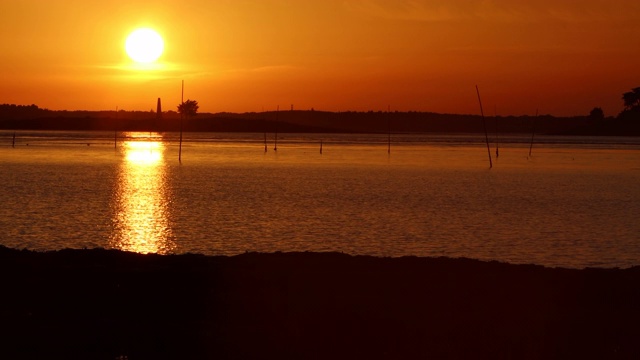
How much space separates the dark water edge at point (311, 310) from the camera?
11039 millimetres

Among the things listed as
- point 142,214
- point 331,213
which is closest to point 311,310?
point 331,213

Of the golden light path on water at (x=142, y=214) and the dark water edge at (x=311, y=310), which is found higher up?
the dark water edge at (x=311, y=310)

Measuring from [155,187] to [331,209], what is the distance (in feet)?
66.5

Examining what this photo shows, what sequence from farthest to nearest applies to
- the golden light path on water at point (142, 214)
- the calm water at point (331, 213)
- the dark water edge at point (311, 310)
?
the golden light path on water at point (142, 214)
the calm water at point (331, 213)
the dark water edge at point (311, 310)

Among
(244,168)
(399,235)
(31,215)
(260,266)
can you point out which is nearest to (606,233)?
(399,235)

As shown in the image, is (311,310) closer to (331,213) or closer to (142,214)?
(331,213)

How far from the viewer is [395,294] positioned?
13.8m

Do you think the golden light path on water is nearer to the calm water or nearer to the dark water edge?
the calm water

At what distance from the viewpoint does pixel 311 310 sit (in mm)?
12609

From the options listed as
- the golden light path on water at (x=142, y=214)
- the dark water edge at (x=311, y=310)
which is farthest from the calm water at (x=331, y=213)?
the dark water edge at (x=311, y=310)

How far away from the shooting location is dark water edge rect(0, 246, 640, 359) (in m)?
11.0

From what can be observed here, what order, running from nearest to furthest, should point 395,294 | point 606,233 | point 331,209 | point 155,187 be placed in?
point 395,294 → point 606,233 → point 331,209 → point 155,187

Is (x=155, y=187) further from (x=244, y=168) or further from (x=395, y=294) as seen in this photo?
(x=395, y=294)

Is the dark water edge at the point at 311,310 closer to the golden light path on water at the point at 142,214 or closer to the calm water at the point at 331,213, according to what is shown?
the calm water at the point at 331,213
